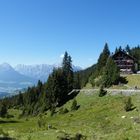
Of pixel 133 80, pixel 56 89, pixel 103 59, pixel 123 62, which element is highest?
pixel 103 59

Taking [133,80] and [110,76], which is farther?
[133,80]

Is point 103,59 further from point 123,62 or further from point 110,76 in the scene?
point 110,76

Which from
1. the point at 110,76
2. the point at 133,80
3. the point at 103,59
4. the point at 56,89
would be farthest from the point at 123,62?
the point at 56,89

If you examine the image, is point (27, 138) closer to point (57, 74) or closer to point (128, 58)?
point (57, 74)

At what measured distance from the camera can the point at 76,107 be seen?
83.1 m

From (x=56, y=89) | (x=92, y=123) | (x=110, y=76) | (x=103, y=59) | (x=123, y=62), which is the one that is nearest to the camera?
(x=92, y=123)

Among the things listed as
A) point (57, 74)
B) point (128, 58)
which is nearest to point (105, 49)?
point (128, 58)

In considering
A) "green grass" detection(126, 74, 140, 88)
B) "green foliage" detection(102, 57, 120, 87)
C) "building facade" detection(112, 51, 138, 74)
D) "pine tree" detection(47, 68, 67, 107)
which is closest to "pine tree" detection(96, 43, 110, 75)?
"building facade" detection(112, 51, 138, 74)

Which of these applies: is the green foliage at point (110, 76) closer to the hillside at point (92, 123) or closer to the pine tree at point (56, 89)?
the hillside at point (92, 123)

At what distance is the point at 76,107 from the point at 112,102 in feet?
41.1

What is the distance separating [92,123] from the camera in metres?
51.9

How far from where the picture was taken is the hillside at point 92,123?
115 feet

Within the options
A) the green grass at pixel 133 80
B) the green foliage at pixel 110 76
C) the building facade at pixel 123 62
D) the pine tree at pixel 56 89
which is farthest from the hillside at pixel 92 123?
the building facade at pixel 123 62

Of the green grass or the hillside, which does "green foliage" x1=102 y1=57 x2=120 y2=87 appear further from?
the hillside
